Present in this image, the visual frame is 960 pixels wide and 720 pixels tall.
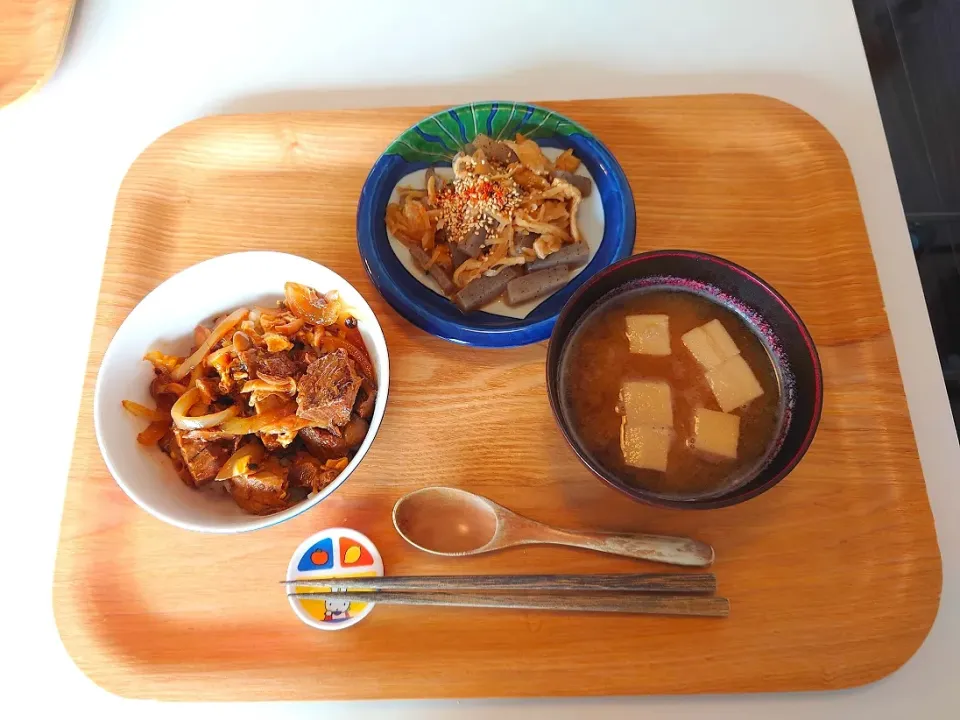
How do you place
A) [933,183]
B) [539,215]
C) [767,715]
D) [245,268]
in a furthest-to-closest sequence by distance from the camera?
[933,183], [539,215], [245,268], [767,715]

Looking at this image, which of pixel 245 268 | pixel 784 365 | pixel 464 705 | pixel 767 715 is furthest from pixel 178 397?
pixel 767 715

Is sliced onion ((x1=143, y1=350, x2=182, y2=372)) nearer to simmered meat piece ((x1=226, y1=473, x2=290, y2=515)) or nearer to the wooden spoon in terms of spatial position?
simmered meat piece ((x1=226, y1=473, x2=290, y2=515))

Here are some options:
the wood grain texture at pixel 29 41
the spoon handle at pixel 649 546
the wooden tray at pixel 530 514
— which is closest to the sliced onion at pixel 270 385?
the wooden tray at pixel 530 514

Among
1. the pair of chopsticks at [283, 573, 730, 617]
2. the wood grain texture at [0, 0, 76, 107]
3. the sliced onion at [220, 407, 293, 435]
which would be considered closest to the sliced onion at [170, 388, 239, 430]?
the sliced onion at [220, 407, 293, 435]

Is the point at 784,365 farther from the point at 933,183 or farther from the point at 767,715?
the point at 933,183

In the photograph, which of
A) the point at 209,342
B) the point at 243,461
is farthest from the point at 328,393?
the point at 209,342
